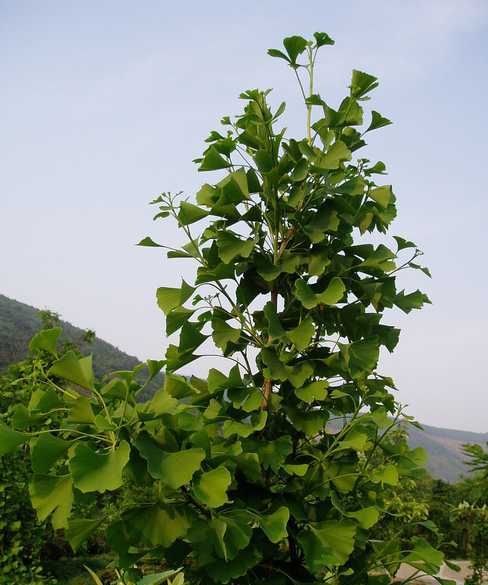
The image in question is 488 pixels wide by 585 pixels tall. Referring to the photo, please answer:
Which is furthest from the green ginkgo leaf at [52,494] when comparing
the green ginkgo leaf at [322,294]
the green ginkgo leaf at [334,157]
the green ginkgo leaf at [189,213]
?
the green ginkgo leaf at [334,157]

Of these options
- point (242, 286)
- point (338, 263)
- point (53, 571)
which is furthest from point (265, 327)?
point (53, 571)

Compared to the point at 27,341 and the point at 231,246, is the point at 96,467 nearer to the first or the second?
the point at 231,246

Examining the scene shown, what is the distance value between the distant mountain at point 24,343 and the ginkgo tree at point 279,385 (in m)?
30.3

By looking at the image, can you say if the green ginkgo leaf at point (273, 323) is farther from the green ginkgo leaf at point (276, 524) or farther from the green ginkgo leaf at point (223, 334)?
the green ginkgo leaf at point (276, 524)

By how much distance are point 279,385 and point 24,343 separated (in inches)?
1626

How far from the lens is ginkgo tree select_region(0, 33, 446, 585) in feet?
6.88

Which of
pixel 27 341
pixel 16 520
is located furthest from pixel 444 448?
pixel 16 520

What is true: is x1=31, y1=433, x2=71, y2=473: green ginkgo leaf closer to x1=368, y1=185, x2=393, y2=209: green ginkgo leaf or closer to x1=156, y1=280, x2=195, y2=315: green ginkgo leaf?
x1=156, y1=280, x2=195, y2=315: green ginkgo leaf

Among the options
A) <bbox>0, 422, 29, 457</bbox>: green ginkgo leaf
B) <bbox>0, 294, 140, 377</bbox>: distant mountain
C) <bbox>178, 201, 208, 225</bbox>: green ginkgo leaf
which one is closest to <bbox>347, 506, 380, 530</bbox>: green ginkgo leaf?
<bbox>0, 422, 29, 457</bbox>: green ginkgo leaf

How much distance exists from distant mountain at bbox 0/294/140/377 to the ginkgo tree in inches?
1194

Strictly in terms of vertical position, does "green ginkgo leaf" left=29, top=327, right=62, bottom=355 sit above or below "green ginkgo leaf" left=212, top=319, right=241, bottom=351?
below

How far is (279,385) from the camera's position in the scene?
8.95 ft

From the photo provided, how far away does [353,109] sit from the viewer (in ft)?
9.30

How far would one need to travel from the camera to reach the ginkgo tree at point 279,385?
82.5 inches
